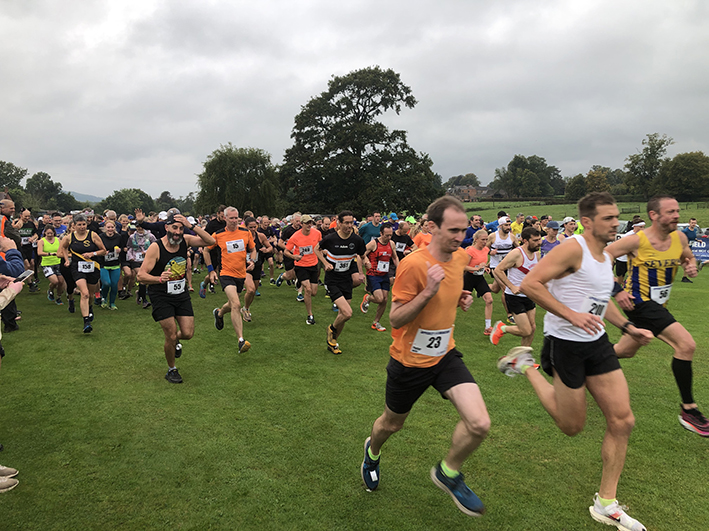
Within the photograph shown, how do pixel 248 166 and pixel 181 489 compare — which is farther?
pixel 248 166

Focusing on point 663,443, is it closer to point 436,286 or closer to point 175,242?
point 436,286

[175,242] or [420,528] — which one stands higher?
[175,242]

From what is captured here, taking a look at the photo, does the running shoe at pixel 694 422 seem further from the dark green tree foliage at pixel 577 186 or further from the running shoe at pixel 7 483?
the dark green tree foliage at pixel 577 186

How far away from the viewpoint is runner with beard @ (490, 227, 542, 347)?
6.67 m

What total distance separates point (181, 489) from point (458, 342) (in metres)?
5.53

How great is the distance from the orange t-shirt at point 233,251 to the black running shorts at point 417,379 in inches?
207

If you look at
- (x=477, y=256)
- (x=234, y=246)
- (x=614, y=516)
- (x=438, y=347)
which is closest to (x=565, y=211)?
(x=477, y=256)

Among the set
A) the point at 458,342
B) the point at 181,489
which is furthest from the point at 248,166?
the point at 181,489

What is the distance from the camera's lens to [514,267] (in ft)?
22.8

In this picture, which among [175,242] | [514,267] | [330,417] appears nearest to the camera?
[330,417]

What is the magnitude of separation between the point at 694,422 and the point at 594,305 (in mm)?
2352

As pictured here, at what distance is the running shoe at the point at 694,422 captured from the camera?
4.31 meters

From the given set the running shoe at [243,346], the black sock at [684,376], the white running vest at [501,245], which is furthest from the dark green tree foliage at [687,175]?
the running shoe at [243,346]

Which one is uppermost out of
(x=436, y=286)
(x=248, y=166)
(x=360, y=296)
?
(x=248, y=166)
